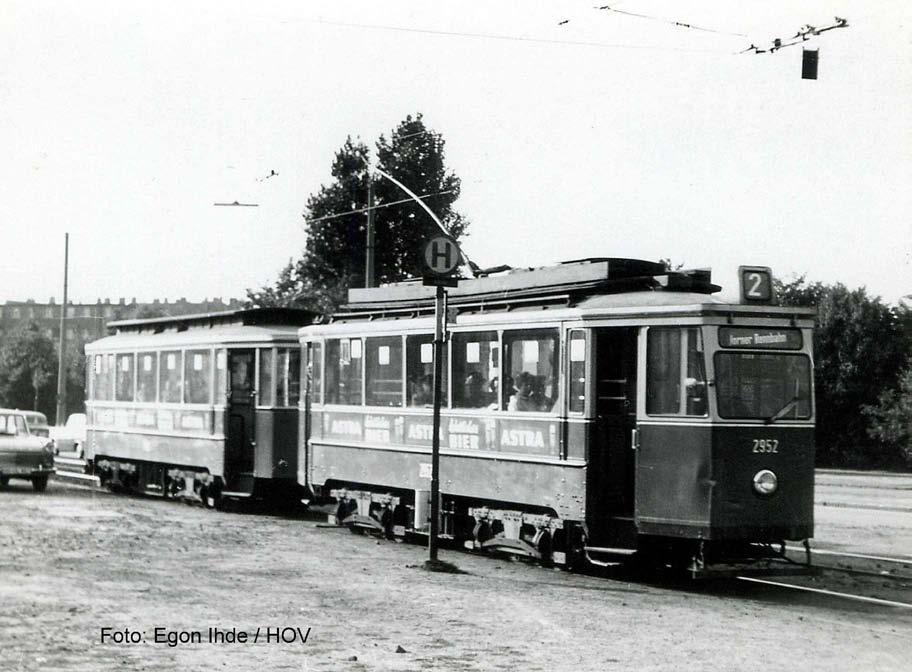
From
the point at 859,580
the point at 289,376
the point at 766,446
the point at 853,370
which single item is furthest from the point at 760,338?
the point at 853,370

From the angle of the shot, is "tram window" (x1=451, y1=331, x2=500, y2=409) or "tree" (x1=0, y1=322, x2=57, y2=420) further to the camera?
"tree" (x1=0, y1=322, x2=57, y2=420)

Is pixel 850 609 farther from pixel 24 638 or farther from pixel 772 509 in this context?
pixel 24 638

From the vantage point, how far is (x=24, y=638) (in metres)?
8.62

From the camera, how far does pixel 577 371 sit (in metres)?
13.0

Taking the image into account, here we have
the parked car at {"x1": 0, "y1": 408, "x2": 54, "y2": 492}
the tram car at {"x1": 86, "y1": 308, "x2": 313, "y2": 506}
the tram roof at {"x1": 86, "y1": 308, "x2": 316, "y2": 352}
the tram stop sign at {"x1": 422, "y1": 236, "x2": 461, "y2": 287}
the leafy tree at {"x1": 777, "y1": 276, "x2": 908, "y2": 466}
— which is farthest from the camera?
the leafy tree at {"x1": 777, "y1": 276, "x2": 908, "y2": 466}

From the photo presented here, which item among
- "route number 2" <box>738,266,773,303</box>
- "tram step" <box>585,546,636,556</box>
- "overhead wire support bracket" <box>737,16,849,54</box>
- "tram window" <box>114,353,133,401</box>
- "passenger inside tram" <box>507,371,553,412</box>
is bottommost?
"tram step" <box>585,546,636,556</box>

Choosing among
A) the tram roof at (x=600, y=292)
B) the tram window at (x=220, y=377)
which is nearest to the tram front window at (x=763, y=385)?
the tram roof at (x=600, y=292)

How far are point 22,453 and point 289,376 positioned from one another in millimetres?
6548

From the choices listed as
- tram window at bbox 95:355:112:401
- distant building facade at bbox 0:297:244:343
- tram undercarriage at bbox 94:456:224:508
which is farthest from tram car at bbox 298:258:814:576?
distant building facade at bbox 0:297:244:343

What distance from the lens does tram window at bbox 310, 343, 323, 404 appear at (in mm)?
17739

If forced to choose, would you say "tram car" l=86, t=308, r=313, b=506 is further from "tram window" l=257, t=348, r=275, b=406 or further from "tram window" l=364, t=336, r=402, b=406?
"tram window" l=364, t=336, r=402, b=406

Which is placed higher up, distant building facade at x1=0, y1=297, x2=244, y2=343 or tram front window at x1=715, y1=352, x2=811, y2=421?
distant building facade at x1=0, y1=297, x2=244, y2=343

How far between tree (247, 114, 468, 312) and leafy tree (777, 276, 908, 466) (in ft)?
45.7

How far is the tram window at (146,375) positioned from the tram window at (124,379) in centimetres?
40
